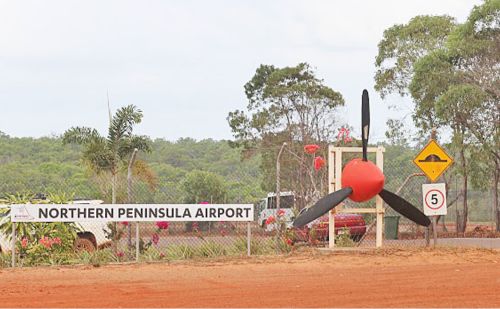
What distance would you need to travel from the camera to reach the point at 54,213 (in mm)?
16031

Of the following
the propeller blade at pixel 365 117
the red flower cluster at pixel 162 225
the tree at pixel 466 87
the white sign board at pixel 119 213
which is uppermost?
the tree at pixel 466 87

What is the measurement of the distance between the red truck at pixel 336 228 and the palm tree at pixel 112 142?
404 cm

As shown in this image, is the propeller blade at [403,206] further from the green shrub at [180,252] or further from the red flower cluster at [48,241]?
the red flower cluster at [48,241]

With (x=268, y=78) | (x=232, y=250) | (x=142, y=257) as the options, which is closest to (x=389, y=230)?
(x=232, y=250)

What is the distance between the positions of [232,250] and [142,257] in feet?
6.08

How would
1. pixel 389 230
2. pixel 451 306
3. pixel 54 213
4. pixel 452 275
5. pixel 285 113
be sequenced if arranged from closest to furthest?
pixel 451 306 < pixel 452 275 < pixel 54 213 < pixel 389 230 < pixel 285 113

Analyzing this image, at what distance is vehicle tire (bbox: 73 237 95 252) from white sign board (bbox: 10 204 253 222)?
140 centimetres

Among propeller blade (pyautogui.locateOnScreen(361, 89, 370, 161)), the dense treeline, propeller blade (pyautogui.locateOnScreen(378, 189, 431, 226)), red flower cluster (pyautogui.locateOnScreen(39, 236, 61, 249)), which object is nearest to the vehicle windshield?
the dense treeline

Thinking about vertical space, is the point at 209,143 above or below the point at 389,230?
above

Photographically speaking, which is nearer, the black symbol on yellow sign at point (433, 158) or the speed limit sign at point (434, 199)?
the speed limit sign at point (434, 199)

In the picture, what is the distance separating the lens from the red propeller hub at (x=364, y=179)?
15.7m

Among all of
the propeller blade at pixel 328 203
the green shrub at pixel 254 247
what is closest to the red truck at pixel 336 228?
the green shrub at pixel 254 247

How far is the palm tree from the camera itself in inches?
734

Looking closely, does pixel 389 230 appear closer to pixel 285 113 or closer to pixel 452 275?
pixel 452 275
